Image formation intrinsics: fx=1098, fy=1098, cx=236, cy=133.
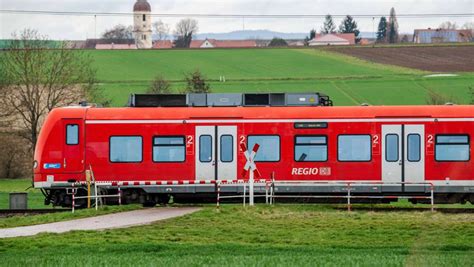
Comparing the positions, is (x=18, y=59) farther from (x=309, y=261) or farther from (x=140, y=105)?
(x=309, y=261)

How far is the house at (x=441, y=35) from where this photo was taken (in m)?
145

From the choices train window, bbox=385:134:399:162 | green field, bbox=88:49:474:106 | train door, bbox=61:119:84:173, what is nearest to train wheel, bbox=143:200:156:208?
train door, bbox=61:119:84:173

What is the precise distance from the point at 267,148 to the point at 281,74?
2431 inches

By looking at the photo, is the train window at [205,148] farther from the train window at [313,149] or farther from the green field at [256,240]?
the green field at [256,240]

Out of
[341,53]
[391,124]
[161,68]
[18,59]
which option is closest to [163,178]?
[391,124]

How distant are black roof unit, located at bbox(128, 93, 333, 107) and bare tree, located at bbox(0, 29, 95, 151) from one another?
88.2 feet

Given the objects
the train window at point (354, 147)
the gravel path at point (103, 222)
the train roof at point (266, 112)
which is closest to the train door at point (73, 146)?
the train roof at point (266, 112)

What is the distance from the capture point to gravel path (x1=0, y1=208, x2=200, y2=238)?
2520 cm

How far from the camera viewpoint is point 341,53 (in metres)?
111

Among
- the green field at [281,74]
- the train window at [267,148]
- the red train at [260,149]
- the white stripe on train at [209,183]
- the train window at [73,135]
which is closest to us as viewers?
the white stripe on train at [209,183]

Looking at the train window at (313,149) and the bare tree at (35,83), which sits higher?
the bare tree at (35,83)

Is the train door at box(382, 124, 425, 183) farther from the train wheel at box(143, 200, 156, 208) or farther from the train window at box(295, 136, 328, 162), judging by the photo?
the train wheel at box(143, 200, 156, 208)

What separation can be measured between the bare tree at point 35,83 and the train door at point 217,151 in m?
28.3

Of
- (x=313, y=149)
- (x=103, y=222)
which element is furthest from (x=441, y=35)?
(x=103, y=222)
